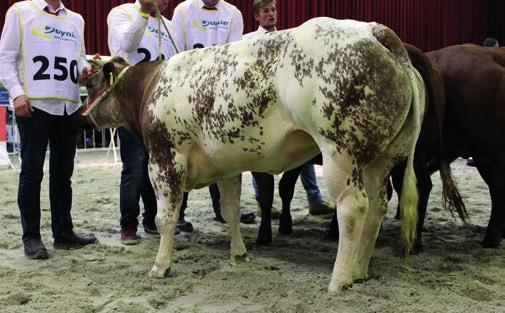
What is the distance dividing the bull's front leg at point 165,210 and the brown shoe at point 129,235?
0.85 metres

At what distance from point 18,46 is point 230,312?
81.2 inches

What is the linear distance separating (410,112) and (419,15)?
1411 centimetres

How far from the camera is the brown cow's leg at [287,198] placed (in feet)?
13.9

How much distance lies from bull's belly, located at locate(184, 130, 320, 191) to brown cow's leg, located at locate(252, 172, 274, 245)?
0.74 m

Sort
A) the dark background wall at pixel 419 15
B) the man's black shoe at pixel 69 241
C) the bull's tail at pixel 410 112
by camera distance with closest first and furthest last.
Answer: the bull's tail at pixel 410 112
the man's black shoe at pixel 69 241
the dark background wall at pixel 419 15

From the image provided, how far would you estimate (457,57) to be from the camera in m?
3.78

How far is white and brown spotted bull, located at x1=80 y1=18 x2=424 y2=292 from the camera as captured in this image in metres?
2.51

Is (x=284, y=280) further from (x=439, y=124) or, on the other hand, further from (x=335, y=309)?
(x=439, y=124)

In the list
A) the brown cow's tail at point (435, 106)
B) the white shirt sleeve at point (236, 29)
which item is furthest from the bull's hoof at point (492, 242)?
the white shirt sleeve at point (236, 29)

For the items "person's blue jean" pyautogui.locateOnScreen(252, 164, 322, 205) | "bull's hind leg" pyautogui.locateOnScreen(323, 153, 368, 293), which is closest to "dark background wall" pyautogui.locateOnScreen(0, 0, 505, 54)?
"person's blue jean" pyautogui.locateOnScreen(252, 164, 322, 205)

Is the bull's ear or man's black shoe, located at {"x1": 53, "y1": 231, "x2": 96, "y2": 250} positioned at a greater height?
the bull's ear

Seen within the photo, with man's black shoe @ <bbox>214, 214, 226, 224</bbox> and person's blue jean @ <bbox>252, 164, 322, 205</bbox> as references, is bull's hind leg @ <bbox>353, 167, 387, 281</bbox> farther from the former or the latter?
person's blue jean @ <bbox>252, 164, 322, 205</bbox>

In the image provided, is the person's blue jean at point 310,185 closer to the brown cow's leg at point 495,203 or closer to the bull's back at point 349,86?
the brown cow's leg at point 495,203

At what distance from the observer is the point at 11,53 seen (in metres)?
3.43
